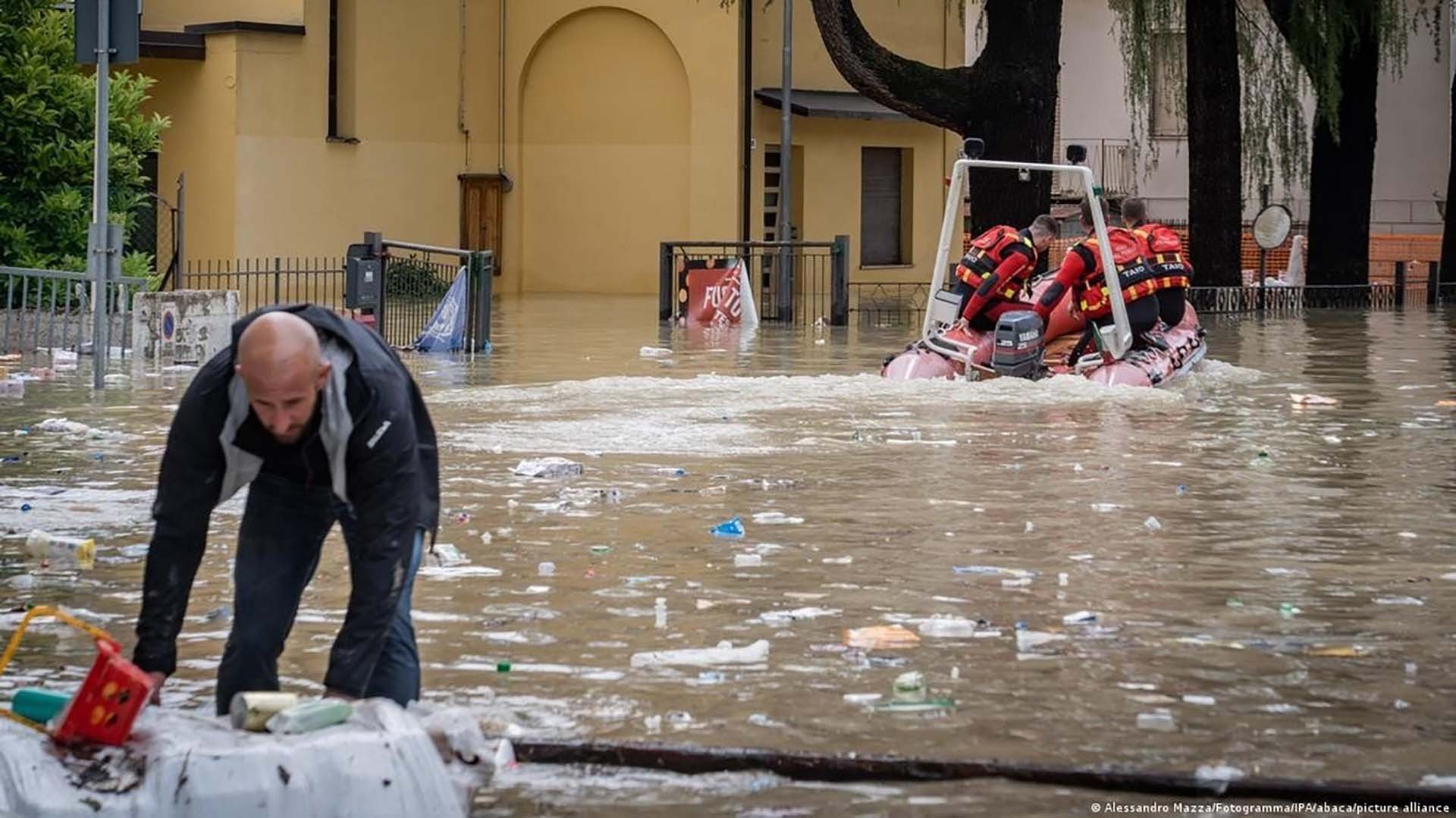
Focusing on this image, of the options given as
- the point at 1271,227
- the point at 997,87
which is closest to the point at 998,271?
the point at 997,87

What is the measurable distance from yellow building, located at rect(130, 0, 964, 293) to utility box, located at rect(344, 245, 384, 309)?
14081 millimetres

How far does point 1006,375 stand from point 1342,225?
20.8 metres

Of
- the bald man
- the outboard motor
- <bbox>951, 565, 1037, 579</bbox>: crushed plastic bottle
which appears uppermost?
the outboard motor

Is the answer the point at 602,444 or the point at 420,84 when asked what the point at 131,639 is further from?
the point at 420,84

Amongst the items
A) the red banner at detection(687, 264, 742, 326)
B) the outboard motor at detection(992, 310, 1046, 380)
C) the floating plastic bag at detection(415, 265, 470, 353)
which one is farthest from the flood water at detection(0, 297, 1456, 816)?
the red banner at detection(687, 264, 742, 326)

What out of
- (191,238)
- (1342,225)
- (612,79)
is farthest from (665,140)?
(1342,225)

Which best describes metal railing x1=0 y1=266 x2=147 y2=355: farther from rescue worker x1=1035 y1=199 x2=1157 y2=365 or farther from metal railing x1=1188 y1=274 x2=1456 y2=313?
metal railing x1=1188 y1=274 x2=1456 y2=313

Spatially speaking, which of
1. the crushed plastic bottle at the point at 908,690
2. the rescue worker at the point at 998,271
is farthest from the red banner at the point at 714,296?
the crushed plastic bottle at the point at 908,690

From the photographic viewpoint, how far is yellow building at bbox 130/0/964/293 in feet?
115

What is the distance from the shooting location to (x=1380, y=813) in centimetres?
565

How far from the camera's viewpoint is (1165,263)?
19.1 metres

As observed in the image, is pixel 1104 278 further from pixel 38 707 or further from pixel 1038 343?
pixel 38 707

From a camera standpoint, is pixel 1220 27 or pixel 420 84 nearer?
pixel 1220 27

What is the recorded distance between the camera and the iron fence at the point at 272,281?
31.5 m
